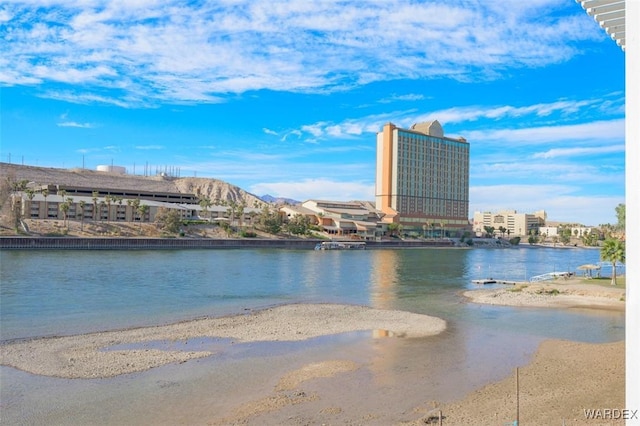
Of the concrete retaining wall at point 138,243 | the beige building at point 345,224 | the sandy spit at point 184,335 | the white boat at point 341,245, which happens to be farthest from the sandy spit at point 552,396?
the beige building at point 345,224

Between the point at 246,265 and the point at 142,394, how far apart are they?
66.5 metres

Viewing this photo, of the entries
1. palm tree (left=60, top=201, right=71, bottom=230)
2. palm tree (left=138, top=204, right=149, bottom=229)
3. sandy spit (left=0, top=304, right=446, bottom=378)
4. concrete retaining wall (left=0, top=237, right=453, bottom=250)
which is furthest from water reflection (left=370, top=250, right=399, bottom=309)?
palm tree (left=60, top=201, right=71, bottom=230)

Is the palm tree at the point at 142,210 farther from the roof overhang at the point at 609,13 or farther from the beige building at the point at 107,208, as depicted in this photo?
the roof overhang at the point at 609,13

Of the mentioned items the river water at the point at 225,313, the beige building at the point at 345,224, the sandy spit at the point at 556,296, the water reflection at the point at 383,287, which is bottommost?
the water reflection at the point at 383,287

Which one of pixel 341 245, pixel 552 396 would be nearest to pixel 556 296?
pixel 552 396

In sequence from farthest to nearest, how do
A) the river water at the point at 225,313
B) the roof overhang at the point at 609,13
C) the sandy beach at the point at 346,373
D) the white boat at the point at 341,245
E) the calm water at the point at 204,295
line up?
1. the white boat at the point at 341,245
2. the calm water at the point at 204,295
3. the river water at the point at 225,313
4. the sandy beach at the point at 346,373
5. the roof overhang at the point at 609,13

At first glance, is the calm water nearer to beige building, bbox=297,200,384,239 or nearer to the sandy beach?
the sandy beach

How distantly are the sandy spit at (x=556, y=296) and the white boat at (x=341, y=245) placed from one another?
323ft

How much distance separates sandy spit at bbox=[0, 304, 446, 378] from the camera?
23000 millimetres

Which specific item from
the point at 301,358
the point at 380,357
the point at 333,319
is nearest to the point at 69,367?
the point at 301,358

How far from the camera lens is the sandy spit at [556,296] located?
43750 mm

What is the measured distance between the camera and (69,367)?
22578mm

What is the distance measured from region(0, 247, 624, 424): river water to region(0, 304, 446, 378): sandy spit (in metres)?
1.30

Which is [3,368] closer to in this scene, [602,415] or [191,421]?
[191,421]
